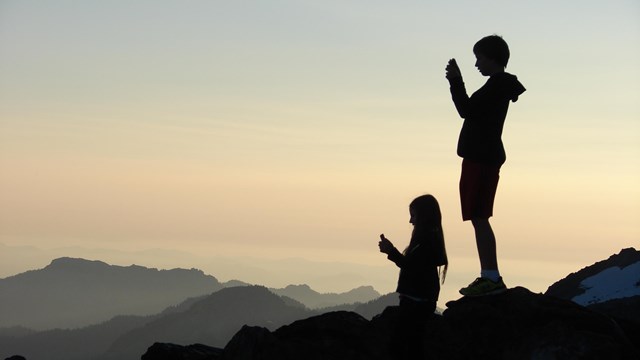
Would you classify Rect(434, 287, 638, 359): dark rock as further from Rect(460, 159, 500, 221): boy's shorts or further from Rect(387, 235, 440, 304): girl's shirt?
→ Rect(387, 235, 440, 304): girl's shirt

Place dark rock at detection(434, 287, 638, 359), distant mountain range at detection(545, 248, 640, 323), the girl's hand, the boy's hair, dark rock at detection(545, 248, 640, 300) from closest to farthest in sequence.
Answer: the girl's hand
dark rock at detection(434, 287, 638, 359)
the boy's hair
distant mountain range at detection(545, 248, 640, 323)
dark rock at detection(545, 248, 640, 300)

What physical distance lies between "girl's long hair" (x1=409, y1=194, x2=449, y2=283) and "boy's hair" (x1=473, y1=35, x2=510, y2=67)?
323 cm

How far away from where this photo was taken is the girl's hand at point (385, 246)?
1205cm

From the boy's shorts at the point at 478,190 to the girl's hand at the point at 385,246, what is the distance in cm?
265

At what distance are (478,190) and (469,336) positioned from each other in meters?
Result: 2.33

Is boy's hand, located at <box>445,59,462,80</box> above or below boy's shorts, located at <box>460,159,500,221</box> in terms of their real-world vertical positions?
above

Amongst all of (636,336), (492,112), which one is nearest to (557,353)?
(636,336)

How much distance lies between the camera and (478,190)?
14.3 metres

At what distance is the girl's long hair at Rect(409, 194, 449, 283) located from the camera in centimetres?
1233

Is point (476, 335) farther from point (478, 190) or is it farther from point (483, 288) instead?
point (478, 190)

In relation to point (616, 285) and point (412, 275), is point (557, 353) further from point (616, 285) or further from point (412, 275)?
point (616, 285)

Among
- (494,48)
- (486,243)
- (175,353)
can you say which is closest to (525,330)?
(486,243)

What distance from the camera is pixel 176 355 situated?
1503 centimetres

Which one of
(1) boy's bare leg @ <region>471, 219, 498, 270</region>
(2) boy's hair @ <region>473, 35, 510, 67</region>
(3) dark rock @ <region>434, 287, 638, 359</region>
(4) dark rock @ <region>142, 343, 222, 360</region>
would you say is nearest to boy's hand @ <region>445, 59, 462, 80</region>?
(2) boy's hair @ <region>473, 35, 510, 67</region>
